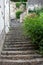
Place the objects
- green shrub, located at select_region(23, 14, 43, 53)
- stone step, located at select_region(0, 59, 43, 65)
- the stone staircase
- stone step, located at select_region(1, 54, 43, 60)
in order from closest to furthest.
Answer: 1. stone step, located at select_region(0, 59, 43, 65)
2. the stone staircase
3. stone step, located at select_region(1, 54, 43, 60)
4. green shrub, located at select_region(23, 14, 43, 53)

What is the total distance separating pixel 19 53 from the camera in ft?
32.9

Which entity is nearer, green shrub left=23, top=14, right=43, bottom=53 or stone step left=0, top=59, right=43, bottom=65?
stone step left=0, top=59, right=43, bottom=65

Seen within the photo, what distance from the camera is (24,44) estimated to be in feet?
36.5

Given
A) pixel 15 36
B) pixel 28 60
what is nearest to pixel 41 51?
pixel 28 60

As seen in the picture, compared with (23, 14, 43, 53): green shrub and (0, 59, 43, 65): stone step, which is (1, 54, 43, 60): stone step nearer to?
(23, 14, 43, 53): green shrub

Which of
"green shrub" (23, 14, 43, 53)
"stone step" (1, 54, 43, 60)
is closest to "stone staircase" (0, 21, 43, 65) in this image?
"stone step" (1, 54, 43, 60)

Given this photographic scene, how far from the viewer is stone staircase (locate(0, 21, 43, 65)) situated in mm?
8984

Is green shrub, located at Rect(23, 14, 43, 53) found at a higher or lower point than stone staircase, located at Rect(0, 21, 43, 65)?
higher

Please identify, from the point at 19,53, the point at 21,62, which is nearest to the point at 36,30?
the point at 19,53

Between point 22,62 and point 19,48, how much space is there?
184cm

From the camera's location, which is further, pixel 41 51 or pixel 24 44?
pixel 24 44

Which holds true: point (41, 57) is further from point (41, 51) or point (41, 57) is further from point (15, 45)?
point (15, 45)

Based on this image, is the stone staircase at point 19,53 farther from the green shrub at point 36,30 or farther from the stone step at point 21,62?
the green shrub at point 36,30

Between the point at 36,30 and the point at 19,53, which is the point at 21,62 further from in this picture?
the point at 36,30
